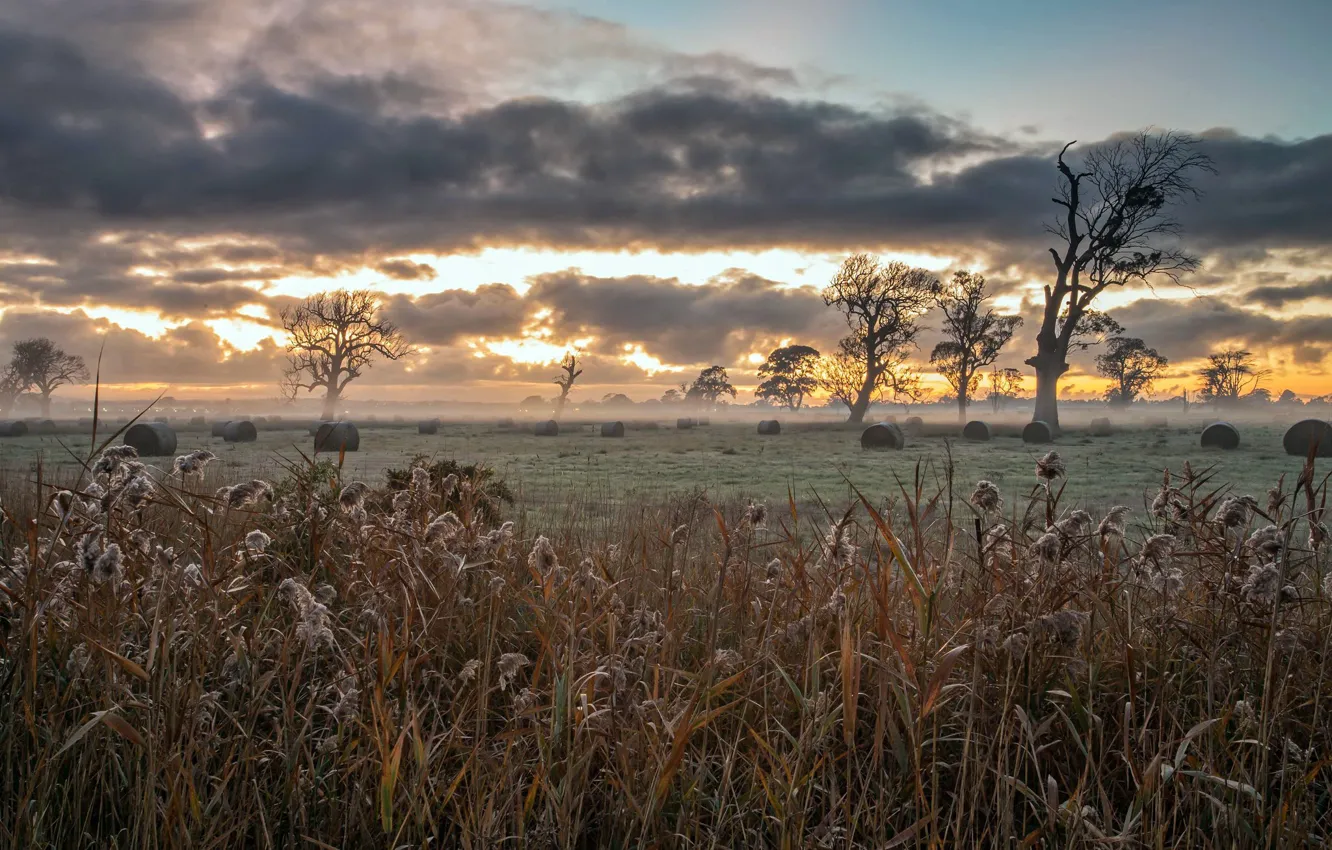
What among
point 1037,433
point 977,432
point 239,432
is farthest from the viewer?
point 977,432

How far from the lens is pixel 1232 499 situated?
335 cm

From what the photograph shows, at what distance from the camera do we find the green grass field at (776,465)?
50.5 ft

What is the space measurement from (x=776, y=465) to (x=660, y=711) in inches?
847

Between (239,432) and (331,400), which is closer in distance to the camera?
(239,432)

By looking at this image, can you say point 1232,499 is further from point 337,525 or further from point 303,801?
point 337,525

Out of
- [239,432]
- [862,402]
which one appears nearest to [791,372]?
[862,402]

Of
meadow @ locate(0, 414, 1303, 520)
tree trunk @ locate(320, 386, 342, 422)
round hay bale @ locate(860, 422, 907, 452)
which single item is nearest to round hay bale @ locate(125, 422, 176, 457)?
meadow @ locate(0, 414, 1303, 520)

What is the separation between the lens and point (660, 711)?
9.07ft

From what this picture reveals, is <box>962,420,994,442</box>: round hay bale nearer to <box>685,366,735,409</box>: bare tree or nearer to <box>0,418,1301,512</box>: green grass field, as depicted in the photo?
<box>0,418,1301,512</box>: green grass field

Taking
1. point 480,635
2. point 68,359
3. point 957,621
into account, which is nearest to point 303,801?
point 480,635

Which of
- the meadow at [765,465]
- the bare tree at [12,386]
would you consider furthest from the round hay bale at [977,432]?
the bare tree at [12,386]

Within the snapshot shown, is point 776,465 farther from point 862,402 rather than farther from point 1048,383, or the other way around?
point 862,402

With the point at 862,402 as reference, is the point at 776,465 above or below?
below

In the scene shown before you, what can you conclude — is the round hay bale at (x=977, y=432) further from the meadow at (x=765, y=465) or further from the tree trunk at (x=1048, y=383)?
the tree trunk at (x=1048, y=383)
